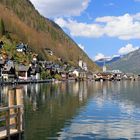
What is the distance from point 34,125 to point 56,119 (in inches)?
278

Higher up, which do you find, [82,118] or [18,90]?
[18,90]

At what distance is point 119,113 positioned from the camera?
72688mm

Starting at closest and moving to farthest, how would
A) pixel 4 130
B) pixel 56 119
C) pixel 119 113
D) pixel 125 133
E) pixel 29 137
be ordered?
1. pixel 4 130
2. pixel 29 137
3. pixel 125 133
4. pixel 56 119
5. pixel 119 113

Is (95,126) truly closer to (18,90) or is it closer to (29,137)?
(29,137)

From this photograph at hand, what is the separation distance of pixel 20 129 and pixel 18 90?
3.08m

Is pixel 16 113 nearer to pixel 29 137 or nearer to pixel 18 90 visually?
pixel 18 90

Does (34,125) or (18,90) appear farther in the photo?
(34,125)

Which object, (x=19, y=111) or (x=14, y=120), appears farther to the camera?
(x=19, y=111)

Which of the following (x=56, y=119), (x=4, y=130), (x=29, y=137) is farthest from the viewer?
(x=56, y=119)

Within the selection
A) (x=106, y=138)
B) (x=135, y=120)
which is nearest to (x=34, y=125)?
(x=106, y=138)

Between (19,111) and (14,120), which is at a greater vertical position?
(19,111)

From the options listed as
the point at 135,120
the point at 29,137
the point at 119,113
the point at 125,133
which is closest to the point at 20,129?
the point at 29,137

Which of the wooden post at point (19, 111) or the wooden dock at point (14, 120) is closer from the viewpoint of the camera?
the wooden dock at point (14, 120)

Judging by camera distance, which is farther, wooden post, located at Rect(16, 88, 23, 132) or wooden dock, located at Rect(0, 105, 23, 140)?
wooden post, located at Rect(16, 88, 23, 132)
